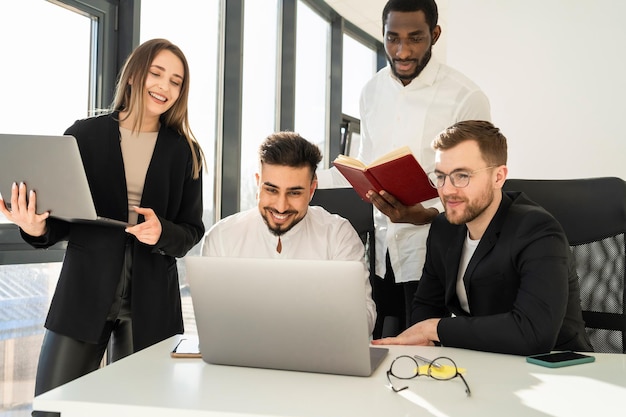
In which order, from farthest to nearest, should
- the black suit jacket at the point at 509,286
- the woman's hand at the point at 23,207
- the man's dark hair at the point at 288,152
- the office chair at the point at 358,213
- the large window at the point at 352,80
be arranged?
the large window at the point at 352,80
the office chair at the point at 358,213
the man's dark hair at the point at 288,152
the woman's hand at the point at 23,207
the black suit jacket at the point at 509,286

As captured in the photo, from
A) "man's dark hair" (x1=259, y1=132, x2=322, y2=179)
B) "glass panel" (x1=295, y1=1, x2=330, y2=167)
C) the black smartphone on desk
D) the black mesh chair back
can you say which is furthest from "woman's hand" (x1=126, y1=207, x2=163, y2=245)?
"glass panel" (x1=295, y1=1, x2=330, y2=167)

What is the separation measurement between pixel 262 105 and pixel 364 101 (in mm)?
1981

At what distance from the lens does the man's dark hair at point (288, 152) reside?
188cm

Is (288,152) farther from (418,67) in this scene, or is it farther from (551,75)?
(551,75)

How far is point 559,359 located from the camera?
1.30m

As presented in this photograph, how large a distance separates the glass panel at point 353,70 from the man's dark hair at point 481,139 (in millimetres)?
4010

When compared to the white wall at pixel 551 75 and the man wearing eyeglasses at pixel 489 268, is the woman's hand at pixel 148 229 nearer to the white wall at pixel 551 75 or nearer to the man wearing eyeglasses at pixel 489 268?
the man wearing eyeglasses at pixel 489 268

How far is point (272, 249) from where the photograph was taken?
198 centimetres

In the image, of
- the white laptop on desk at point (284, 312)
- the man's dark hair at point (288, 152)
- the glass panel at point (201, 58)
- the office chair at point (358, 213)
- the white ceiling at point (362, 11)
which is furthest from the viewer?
the white ceiling at point (362, 11)

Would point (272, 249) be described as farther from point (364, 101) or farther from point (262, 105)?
point (262, 105)

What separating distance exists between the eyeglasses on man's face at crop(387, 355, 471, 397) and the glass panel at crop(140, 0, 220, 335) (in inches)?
86.3

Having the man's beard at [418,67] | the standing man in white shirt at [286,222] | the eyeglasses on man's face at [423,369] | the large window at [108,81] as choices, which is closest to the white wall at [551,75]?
the man's beard at [418,67]

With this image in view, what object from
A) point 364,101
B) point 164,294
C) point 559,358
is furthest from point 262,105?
point 559,358

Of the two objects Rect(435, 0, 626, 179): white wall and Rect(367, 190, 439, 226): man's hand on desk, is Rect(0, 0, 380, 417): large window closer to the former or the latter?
Rect(367, 190, 439, 226): man's hand on desk
